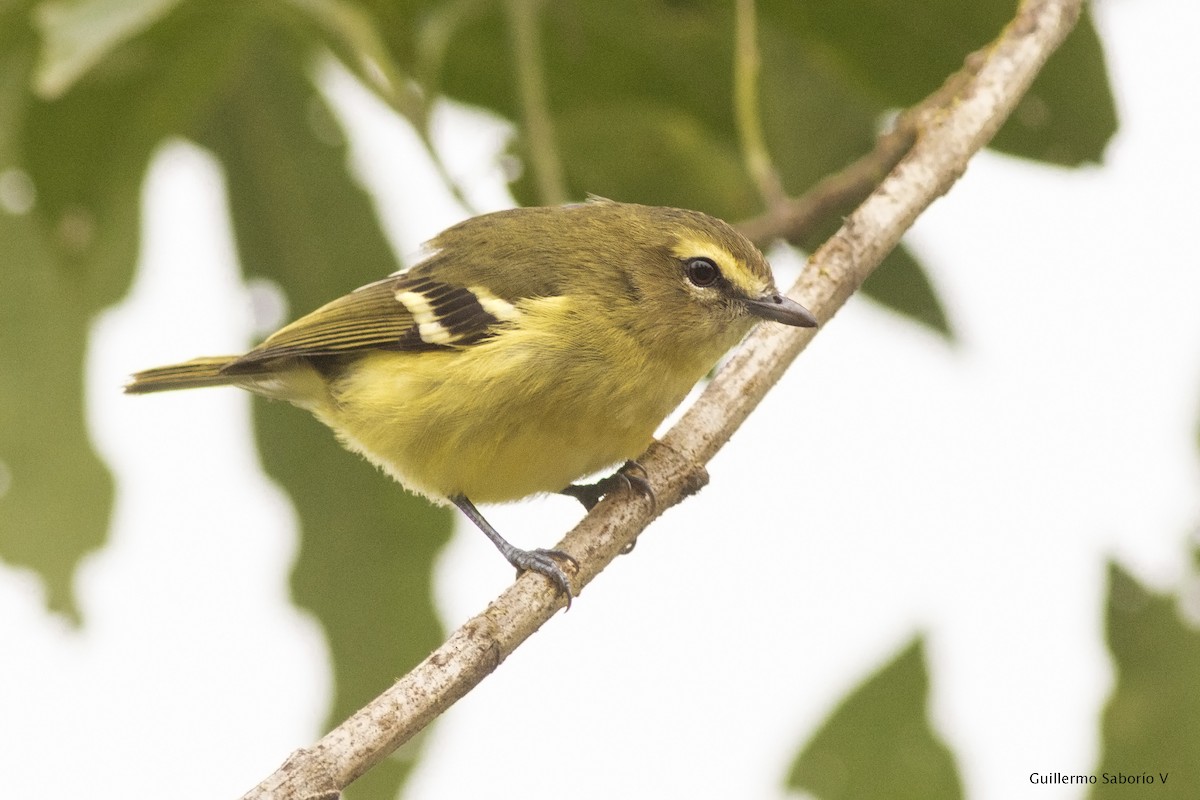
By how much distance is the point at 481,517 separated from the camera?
11.1 ft

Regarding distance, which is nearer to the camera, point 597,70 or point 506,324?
point 597,70

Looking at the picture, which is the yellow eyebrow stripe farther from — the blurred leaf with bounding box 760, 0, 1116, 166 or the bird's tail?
the bird's tail

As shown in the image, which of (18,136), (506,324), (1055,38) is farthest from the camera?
(506,324)

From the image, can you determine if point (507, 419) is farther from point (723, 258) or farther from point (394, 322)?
point (723, 258)

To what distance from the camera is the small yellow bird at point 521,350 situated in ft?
10.4

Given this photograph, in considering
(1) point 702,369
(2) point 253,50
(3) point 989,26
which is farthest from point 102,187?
(3) point 989,26

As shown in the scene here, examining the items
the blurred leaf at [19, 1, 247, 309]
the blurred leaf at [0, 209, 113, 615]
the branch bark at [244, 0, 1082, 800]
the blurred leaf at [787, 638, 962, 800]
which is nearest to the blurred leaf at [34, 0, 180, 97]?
the blurred leaf at [19, 1, 247, 309]

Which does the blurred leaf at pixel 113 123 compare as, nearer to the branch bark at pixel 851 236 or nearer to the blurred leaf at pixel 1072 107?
the branch bark at pixel 851 236

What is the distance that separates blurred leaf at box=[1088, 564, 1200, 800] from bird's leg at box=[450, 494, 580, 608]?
96 centimetres

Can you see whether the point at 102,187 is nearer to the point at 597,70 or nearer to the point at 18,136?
the point at 18,136

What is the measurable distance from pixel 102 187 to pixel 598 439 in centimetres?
120

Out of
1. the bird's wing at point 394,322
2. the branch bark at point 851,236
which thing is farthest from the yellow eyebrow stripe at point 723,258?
the bird's wing at point 394,322

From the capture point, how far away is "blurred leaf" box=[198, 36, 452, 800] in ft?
10.1

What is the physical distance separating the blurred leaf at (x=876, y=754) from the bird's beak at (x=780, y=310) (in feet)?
2.69
